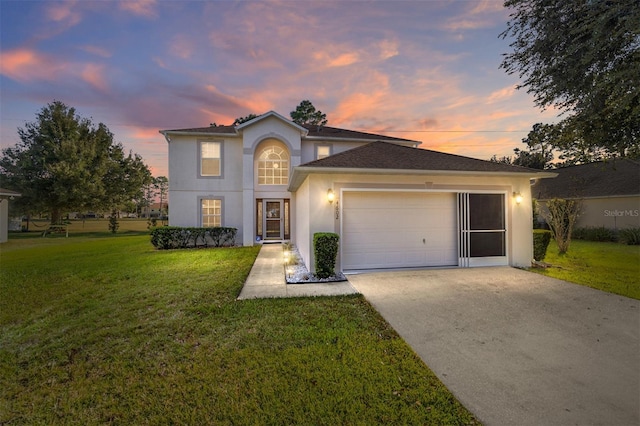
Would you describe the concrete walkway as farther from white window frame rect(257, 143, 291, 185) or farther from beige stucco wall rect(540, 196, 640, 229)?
beige stucco wall rect(540, 196, 640, 229)

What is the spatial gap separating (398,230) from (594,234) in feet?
49.9

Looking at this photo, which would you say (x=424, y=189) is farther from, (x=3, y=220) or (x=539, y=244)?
(x=3, y=220)

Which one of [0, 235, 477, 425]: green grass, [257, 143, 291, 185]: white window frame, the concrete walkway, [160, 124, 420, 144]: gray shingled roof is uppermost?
[160, 124, 420, 144]: gray shingled roof

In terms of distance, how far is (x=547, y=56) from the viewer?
20.2 feet

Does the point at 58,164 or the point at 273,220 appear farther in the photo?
the point at 58,164

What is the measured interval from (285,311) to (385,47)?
1017 centimetres

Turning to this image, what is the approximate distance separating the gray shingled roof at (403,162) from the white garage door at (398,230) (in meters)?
0.81

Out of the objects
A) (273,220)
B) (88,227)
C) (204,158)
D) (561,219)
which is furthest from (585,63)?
(88,227)

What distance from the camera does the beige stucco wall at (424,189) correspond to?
6.77 meters

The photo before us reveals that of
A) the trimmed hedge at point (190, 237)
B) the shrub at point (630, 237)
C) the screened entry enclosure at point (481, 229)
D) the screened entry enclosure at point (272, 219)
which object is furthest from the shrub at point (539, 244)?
the trimmed hedge at point (190, 237)

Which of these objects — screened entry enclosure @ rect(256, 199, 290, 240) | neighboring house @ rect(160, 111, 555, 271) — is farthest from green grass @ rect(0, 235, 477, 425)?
screened entry enclosure @ rect(256, 199, 290, 240)

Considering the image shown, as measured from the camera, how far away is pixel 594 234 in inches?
578

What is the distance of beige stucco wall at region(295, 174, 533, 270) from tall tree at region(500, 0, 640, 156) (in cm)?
200

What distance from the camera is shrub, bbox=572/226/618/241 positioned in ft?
A: 46.7
